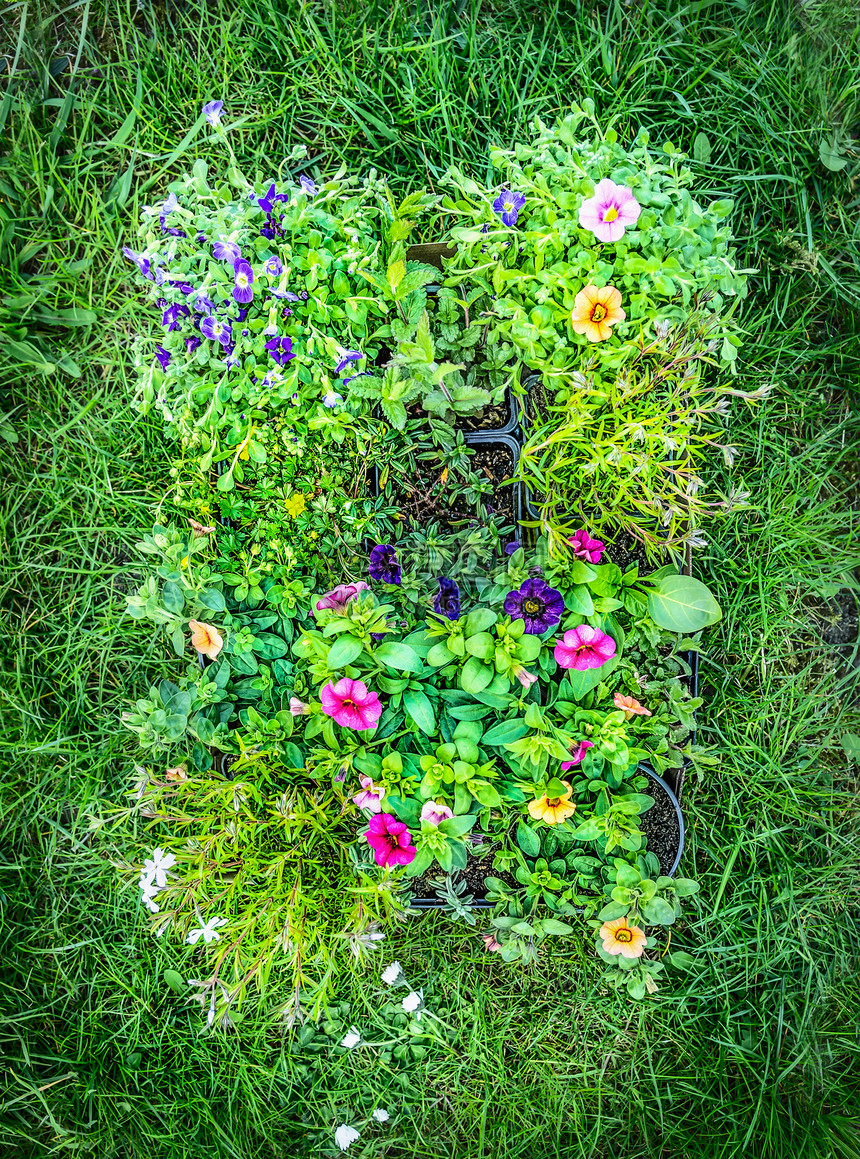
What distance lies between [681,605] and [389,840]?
2.76 ft

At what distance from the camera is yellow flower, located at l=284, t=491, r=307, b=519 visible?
1.67 m

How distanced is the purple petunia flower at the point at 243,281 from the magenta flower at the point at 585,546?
90 cm

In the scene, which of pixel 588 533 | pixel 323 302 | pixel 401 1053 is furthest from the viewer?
pixel 401 1053

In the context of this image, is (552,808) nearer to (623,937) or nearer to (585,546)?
(623,937)

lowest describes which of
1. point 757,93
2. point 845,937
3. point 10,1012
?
point 10,1012

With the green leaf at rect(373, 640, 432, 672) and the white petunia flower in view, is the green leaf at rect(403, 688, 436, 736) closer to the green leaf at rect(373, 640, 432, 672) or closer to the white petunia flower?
the green leaf at rect(373, 640, 432, 672)

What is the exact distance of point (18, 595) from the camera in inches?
91.7

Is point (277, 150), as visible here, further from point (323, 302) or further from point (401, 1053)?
point (401, 1053)

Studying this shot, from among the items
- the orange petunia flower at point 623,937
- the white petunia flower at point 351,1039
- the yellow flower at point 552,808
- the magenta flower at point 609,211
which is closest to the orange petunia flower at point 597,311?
the magenta flower at point 609,211

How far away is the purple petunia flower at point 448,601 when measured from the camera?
156 cm

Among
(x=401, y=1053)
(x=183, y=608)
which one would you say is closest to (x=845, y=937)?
(x=401, y=1053)

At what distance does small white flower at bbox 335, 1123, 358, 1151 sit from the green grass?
71mm

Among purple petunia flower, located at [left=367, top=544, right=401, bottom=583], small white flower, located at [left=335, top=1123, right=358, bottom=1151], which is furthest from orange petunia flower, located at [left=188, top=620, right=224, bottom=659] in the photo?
small white flower, located at [left=335, top=1123, right=358, bottom=1151]

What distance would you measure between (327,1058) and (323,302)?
216cm
